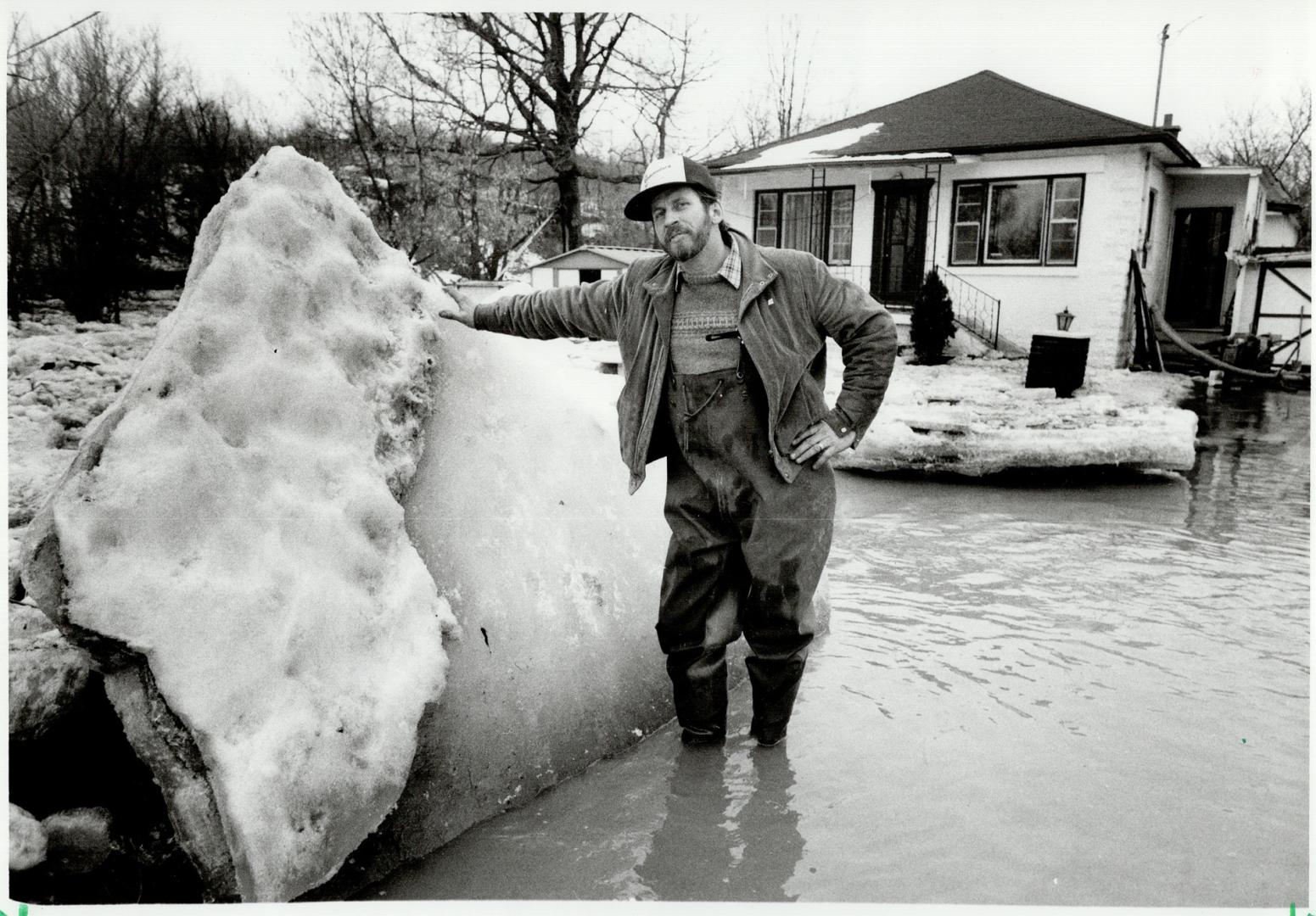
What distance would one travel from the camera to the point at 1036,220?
1388 cm

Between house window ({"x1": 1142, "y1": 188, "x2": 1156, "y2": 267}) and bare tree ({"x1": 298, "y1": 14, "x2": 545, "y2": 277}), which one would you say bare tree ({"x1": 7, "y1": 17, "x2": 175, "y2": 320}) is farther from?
house window ({"x1": 1142, "y1": 188, "x2": 1156, "y2": 267})

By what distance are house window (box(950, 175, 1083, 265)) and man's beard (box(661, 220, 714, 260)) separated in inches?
487

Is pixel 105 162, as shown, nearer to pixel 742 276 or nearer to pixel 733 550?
pixel 742 276

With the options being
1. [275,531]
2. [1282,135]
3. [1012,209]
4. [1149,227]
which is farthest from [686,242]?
[1149,227]

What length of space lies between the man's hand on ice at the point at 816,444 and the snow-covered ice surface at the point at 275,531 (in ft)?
3.48

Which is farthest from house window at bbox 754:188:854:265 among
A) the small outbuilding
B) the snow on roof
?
the small outbuilding

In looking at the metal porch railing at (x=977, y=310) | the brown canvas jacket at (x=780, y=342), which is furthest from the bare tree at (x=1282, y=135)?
the metal porch railing at (x=977, y=310)

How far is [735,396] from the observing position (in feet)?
9.06

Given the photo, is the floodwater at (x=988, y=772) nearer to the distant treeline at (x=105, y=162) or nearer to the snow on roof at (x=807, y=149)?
the distant treeline at (x=105, y=162)

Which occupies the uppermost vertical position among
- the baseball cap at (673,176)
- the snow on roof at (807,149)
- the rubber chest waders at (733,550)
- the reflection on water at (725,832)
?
the snow on roof at (807,149)

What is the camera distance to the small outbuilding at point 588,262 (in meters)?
14.1

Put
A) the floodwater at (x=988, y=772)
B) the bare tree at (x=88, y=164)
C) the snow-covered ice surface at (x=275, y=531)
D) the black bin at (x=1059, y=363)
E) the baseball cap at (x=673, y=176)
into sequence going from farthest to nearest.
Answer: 1. the black bin at (x=1059, y=363)
2. the bare tree at (x=88, y=164)
3. the baseball cap at (x=673, y=176)
4. the floodwater at (x=988, y=772)
5. the snow-covered ice surface at (x=275, y=531)

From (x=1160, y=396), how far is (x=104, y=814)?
34.7 feet

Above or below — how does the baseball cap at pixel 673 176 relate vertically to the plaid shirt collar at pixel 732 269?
above
